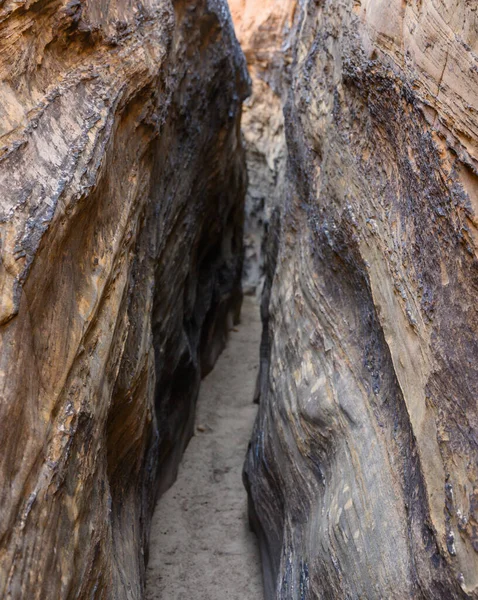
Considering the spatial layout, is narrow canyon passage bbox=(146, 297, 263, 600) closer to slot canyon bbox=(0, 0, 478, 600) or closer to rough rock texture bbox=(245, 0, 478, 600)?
slot canyon bbox=(0, 0, 478, 600)

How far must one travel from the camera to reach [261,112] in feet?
35.1

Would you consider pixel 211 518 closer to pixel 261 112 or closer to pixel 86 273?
pixel 86 273

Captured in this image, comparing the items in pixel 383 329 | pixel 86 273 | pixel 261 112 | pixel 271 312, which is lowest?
pixel 383 329

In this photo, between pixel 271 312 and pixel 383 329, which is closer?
pixel 383 329

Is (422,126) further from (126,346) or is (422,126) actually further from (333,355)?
(126,346)

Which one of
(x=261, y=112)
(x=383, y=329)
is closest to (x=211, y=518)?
(x=383, y=329)

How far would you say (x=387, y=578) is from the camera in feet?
8.19

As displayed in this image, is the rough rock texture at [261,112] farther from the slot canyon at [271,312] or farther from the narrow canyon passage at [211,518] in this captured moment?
the slot canyon at [271,312]

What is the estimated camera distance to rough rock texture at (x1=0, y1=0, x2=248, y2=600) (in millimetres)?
2150

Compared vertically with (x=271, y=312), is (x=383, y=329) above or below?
below

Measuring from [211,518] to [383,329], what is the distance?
3298 millimetres

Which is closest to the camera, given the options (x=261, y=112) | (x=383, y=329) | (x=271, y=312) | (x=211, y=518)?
(x=383, y=329)

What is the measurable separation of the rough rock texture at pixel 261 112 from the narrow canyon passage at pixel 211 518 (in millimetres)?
3852

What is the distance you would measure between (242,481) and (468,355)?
13.3ft
